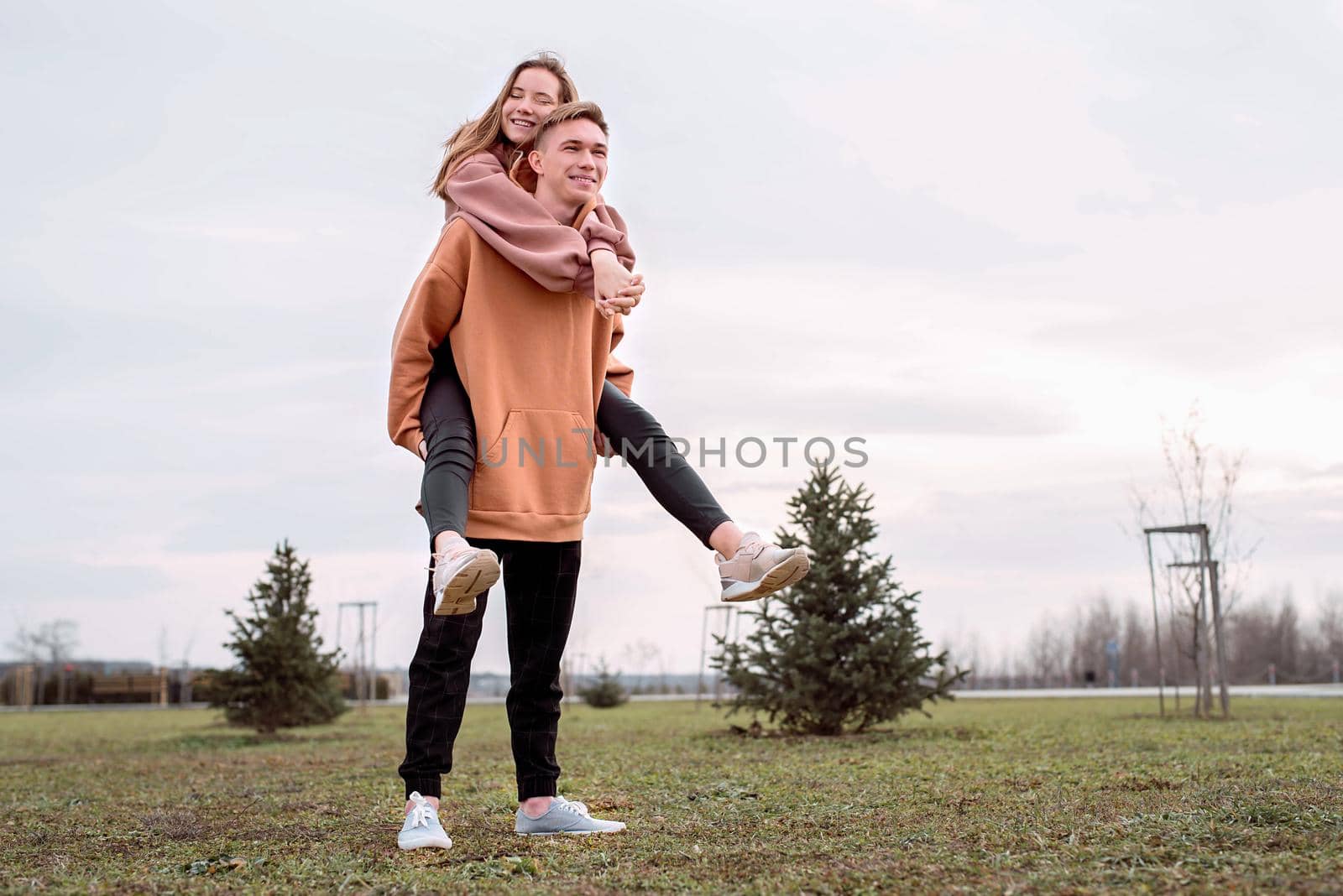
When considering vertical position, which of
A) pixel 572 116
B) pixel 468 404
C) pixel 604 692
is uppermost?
pixel 572 116

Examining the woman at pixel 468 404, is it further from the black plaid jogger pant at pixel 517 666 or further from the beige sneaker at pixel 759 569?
the black plaid jogger pant at pixel 517 666

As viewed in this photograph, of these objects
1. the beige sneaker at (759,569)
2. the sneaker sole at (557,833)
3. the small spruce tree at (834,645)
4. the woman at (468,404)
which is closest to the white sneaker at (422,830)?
the sneaker sole at (557,833)

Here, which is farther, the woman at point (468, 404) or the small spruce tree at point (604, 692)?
the small spruce tree at point (604, 692)

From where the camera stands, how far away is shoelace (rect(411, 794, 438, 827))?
3426 millimetres

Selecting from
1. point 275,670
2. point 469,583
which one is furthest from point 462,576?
point 275,670

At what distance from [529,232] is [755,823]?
2.02 m

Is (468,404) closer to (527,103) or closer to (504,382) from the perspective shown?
(504,382)

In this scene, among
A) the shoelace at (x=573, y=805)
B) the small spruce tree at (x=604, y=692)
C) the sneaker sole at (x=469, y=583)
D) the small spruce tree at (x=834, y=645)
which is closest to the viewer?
the sneaker sole at (x=469, y=583)

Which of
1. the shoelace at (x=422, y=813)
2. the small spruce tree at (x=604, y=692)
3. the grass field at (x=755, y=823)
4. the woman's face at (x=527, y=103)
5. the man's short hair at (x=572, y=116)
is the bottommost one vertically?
the small spruce tree at (x=604, y=692)

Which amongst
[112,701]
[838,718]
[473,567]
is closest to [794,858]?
[473,567]

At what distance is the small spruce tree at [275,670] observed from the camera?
41.4 ft

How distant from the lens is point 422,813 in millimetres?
3439

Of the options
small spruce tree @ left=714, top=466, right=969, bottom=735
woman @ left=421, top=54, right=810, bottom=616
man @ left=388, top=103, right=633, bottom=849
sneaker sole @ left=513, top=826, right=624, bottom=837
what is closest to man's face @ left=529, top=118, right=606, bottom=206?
man @ left=388, top=103, right=633, bottom=849

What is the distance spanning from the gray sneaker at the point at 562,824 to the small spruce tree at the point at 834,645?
19.3 ft
